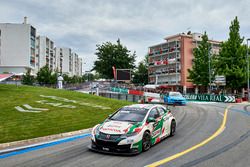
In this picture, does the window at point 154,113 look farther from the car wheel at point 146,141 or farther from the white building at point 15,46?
the white building at point 15,46

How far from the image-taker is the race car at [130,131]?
25.9 ft

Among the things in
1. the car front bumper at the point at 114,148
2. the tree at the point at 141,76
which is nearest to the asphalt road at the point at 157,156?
the car front bumper at the point at 114,148

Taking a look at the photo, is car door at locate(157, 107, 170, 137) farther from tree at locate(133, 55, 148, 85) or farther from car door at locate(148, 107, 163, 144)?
tree at locate(133, 55, 148, 85)

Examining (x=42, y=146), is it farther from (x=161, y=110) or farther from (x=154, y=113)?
(x=161, y=110)

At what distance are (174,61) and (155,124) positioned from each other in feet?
223

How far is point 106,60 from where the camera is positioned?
2753 inches

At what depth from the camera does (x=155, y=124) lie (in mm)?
9531

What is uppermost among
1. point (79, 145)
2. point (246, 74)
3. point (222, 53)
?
point (222, 53)

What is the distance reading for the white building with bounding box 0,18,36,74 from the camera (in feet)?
258

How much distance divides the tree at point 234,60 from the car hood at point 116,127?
43.6 m

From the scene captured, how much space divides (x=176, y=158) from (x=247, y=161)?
6.54ft

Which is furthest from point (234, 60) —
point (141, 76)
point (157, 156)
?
point (141, 76)

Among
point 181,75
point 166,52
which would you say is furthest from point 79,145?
point 166,52

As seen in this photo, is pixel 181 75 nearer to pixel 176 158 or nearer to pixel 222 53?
pixel 222 53
